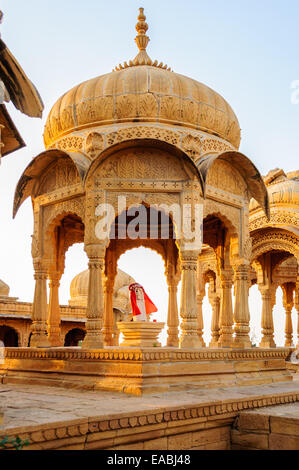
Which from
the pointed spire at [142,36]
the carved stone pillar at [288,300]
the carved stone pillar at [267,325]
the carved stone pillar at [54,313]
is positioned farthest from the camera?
the carved stone pillar at [288,300]

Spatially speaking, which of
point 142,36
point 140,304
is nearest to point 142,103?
point 142,36

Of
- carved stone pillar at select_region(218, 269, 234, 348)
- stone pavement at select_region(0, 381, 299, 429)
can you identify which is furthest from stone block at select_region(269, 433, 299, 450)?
carved stone pillar at select_region(218, 269, 234, 348)

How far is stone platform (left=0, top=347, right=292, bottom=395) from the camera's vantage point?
8742 millimetres

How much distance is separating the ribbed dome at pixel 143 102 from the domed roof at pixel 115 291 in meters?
15.3

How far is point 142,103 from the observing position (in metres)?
10.9

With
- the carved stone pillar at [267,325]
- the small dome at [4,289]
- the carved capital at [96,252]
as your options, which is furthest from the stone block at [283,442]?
the small dome at [4,289]

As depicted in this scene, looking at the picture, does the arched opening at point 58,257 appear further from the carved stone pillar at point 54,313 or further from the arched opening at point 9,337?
the arched opening at point 9,337

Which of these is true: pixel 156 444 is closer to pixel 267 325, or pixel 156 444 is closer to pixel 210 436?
pixel 210 436

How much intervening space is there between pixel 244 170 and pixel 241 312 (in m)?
3.01

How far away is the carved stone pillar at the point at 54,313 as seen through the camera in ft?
39.9
